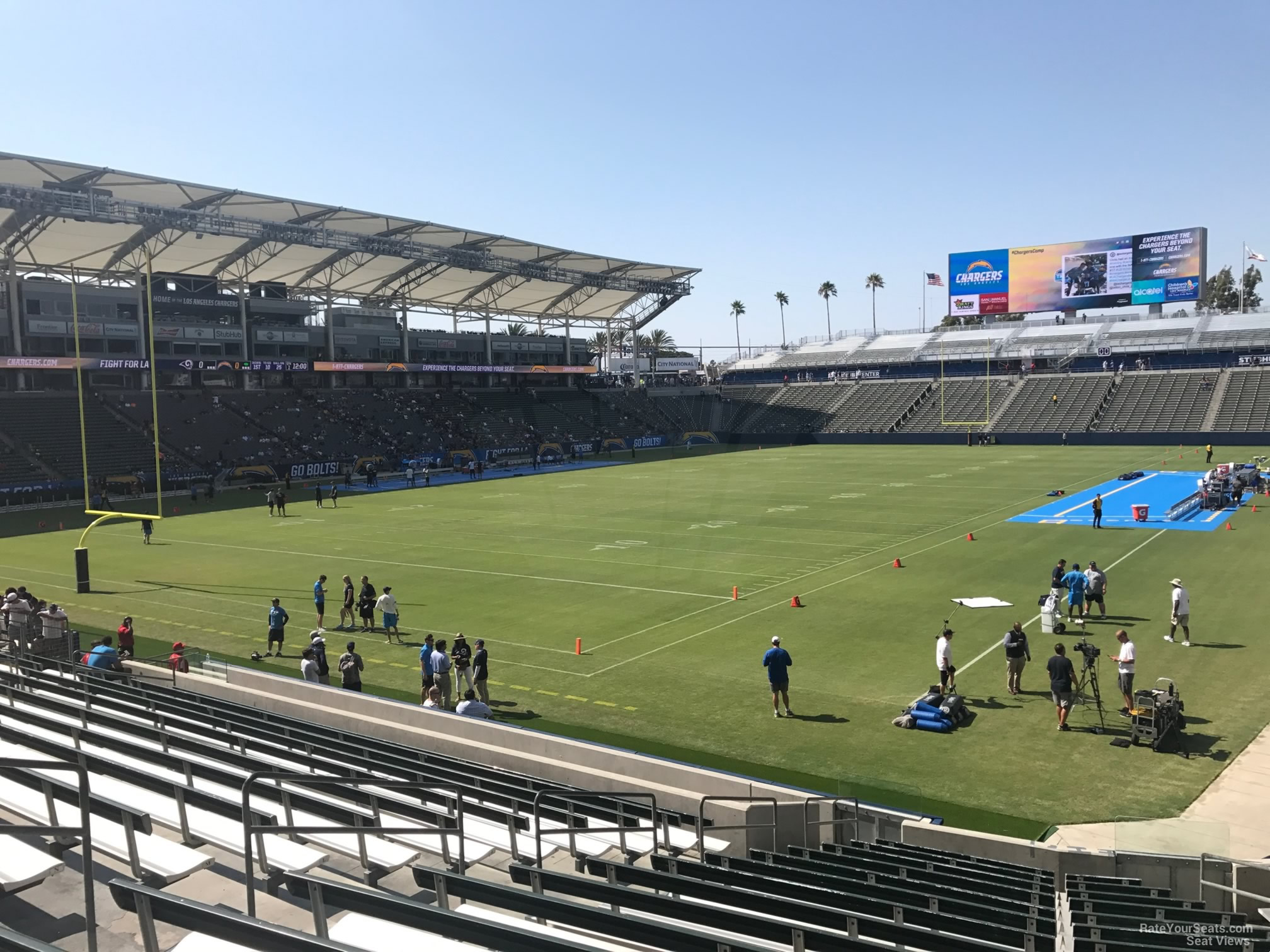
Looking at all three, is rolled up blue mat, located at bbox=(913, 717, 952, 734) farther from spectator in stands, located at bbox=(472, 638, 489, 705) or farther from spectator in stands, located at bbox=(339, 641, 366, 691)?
spectator in stands, located at bbox=(339, 641, 366, 691)

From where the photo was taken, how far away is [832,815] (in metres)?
11.4

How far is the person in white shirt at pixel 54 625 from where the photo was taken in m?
18.7

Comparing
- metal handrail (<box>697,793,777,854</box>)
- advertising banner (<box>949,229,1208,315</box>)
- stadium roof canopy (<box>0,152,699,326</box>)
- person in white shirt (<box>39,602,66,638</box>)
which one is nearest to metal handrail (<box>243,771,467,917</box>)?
metal handrail (<box>697,793,777,854</box>)

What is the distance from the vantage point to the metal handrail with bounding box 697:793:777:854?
988 centimetres

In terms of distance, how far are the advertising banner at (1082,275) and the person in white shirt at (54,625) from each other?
84259 mm

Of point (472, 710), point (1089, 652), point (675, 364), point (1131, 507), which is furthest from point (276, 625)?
point (675, 364)

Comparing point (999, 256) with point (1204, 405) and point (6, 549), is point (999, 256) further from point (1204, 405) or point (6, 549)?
point (6, 549)

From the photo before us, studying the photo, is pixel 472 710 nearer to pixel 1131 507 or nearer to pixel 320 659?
pixel 320 659

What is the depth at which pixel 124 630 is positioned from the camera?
777 inches

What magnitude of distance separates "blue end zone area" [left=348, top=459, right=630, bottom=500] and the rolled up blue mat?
43.3 meters

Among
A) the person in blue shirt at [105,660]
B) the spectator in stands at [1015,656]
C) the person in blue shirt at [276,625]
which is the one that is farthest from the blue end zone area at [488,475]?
the spectator in stands at [1015,656]

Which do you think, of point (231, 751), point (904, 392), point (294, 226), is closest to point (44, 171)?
point (294, 226)

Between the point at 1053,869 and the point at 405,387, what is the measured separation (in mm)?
78182

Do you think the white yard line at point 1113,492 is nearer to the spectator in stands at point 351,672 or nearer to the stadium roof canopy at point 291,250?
the spectator in stands at point 351,672
